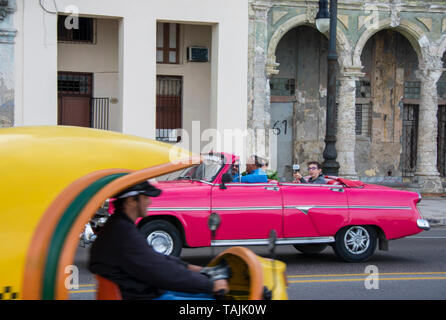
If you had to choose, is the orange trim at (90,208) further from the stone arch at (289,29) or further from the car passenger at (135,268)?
the stone arch at (289,29)

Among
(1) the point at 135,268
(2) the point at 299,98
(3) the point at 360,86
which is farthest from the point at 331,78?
(1) the point at 135,268

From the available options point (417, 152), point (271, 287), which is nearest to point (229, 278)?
point (271, 287)

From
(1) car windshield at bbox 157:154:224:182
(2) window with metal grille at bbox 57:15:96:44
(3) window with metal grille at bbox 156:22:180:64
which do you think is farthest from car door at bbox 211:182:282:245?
(2) window with metal grille at bbox 57:15:96:44

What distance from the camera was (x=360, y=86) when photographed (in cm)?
2534

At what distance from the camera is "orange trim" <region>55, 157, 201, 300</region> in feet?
12.2

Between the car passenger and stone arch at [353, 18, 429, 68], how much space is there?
62.6 feet

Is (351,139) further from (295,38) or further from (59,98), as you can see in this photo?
(59,98)

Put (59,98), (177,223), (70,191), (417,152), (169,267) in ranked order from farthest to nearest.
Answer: (417,152)
(59,98)
(177,223)
(169,267)
(70,191)

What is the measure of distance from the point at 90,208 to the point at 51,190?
25cm

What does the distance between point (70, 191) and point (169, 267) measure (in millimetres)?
815

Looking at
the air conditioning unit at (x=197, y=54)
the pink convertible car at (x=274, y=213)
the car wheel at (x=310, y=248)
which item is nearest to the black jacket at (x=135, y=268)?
the pink convertible car at (x=274, y=213)

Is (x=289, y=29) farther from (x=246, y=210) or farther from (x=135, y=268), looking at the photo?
(x=135, y=268)

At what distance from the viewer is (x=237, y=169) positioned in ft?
35.7

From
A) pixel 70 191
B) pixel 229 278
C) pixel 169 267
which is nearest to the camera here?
pixel 70 191
